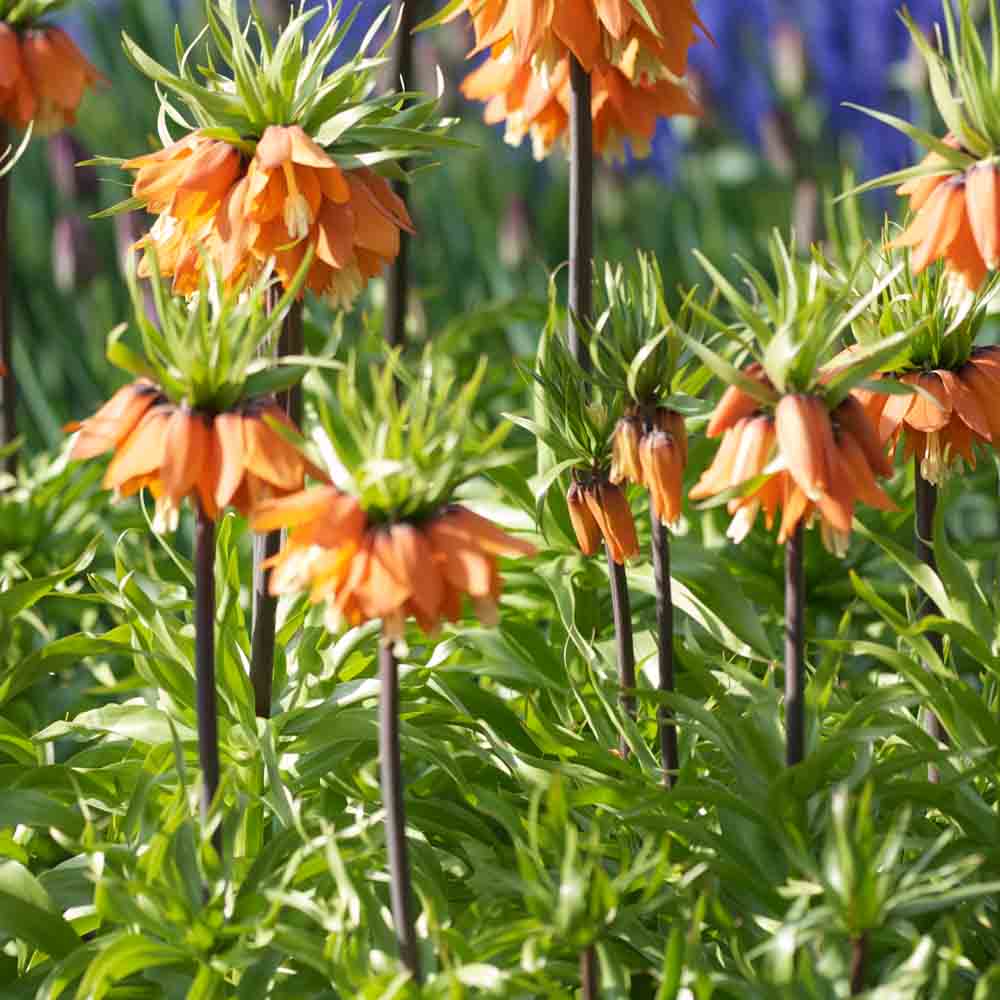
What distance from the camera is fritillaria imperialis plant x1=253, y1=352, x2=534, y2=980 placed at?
1.18m

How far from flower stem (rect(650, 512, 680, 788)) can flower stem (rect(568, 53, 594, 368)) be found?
33 centimetres

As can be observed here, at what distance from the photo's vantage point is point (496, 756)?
1.77m

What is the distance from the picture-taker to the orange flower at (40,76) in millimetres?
2289

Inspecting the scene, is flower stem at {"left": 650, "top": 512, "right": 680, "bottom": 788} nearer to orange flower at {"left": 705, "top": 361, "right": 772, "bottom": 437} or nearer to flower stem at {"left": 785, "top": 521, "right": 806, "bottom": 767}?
flower stem at {"left": 785, "top": 521, "right": 806, "bottom": 767}

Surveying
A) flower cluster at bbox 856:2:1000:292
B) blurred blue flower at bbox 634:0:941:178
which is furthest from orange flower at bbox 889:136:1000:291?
blurred blue flower at bbox 634:0:941:178

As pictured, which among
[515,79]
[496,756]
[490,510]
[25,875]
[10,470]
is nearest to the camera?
[25,875]

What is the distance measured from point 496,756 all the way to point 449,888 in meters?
0.15

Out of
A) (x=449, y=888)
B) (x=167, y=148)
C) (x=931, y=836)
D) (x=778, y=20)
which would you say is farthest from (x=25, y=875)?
(x=778, y=20)

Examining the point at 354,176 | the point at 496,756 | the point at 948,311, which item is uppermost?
the point at 354,176

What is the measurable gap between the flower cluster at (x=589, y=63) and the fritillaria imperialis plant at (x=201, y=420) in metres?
0.63

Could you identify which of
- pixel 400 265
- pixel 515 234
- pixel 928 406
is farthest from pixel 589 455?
pixel 515 234

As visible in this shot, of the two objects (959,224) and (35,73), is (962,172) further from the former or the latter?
(35,73)

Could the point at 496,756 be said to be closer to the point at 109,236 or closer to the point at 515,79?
the point at 515,79

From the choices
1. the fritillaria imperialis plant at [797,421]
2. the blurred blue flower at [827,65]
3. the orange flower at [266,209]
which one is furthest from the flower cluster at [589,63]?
the blurred blue flower at [827,65]
